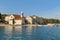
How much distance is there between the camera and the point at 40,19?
135000 mm

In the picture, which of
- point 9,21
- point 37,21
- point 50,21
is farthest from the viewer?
point 50,21

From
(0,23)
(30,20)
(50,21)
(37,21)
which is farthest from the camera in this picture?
(50,21)

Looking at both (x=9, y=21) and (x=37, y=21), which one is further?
(x=37, y=21)

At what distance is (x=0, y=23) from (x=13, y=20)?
9.59 metres

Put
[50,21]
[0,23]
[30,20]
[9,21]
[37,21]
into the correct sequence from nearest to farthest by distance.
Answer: [0,23], [9,21], [30,20], [37,21], [50,21]

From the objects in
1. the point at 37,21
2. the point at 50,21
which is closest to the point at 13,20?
the point at 37,21

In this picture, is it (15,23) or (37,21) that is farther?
(37,21)

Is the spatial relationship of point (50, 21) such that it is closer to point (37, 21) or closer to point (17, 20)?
point (37, 21)

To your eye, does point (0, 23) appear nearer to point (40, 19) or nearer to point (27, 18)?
point (27, 18)

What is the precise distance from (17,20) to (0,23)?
35.2 feet

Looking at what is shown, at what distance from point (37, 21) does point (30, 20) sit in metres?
10.0

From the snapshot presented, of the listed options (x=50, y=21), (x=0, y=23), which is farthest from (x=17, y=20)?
(x=50, y=21)

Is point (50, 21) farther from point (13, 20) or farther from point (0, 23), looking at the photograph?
point (0, 23)

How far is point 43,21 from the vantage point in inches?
5369
